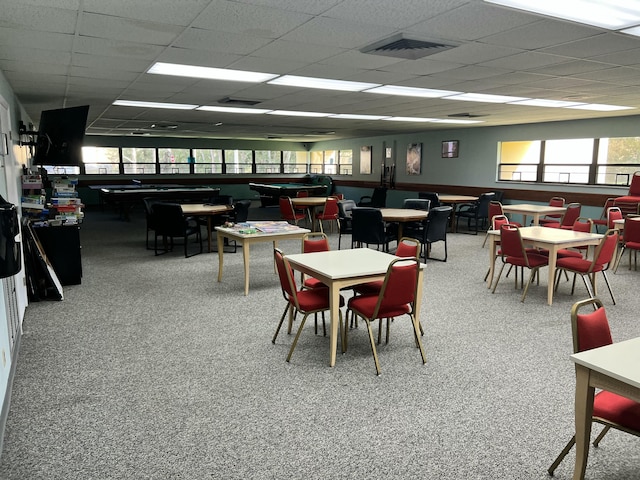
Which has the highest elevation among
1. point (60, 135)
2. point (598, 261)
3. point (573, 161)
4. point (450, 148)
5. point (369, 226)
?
point (450, 148)

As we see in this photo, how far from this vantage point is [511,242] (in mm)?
5047

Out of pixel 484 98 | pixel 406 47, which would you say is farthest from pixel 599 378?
pixel 484 98

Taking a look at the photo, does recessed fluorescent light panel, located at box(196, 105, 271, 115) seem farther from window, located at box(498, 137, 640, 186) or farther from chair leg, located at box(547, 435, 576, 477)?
chair leg, located at box(547, 435, 576, 477)

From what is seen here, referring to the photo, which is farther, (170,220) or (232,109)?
(232,109)

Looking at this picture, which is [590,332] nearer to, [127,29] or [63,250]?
[127,29]

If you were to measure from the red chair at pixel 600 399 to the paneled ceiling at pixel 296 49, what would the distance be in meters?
1.84

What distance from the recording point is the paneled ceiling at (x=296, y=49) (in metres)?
2.78

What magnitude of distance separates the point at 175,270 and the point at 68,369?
3.15 metres

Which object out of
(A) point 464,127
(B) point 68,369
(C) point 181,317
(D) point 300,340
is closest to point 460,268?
(D) point 300,340

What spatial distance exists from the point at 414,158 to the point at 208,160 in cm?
809

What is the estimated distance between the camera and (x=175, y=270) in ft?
21.1

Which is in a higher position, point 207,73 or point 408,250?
point 207,73

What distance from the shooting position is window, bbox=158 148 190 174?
1673cm

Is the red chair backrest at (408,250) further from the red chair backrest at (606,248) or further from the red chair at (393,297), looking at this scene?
the red chair backrest at (606,248)
